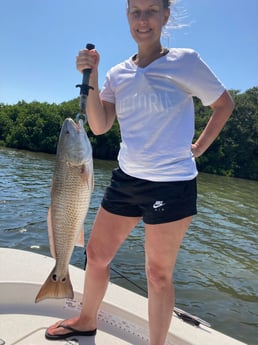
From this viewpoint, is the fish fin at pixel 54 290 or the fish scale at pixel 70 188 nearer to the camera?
the fish scale at pixel 70 188

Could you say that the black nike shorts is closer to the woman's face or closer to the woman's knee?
the woman's knee

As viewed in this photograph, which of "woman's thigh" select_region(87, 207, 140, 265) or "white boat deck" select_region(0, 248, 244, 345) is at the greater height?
"woman's thigh" select_region(87, 207, 140, 265)

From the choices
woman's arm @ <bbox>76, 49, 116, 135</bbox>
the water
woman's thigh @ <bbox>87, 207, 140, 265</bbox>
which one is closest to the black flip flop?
woman's thigh @ <bbox>87, 207, 140, 265</bbox>

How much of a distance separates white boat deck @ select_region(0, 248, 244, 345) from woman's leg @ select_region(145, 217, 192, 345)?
1.64ft

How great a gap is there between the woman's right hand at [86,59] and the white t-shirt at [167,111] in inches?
13.2

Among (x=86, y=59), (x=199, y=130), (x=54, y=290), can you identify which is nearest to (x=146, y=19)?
(x=86, y=59)

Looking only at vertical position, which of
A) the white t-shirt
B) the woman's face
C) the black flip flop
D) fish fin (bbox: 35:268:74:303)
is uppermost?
the woman's face

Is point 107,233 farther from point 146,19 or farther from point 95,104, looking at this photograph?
point 146,19

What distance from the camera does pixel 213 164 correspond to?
4341cm

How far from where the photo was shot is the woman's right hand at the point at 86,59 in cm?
226

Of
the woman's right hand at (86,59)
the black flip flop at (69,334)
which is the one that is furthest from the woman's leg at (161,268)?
the woman's right hand at (86,59)

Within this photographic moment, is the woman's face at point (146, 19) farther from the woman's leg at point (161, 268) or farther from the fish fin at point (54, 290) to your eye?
the fish fin at point (54, 290)

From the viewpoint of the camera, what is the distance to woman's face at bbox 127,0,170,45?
2.42 meters

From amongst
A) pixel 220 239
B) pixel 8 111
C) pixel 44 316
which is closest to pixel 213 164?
pixel 8 111
